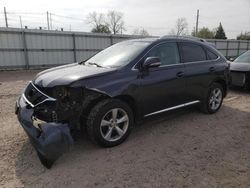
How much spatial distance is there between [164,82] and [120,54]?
962 millimetres

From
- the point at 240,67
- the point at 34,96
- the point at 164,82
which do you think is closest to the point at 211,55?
the point at 164,82

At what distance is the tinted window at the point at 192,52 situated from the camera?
4625 mm

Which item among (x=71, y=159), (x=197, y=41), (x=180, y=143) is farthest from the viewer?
(x=197, y=41)

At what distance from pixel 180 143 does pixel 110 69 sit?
171 centimetres

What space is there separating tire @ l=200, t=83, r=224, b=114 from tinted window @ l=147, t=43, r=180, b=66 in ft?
4.31

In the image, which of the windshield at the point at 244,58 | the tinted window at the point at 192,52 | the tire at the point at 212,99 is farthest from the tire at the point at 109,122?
the windshield at the point at 244,58

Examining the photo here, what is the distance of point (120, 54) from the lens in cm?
416

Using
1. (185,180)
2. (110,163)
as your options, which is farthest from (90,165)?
(185,180)

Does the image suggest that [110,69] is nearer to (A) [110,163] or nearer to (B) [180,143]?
(A) [110,163]

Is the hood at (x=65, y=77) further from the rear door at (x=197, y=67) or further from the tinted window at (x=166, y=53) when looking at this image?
the rear door at (x=197, y=67)

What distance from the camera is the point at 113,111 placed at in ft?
11.5

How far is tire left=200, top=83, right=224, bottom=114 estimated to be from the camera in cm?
515

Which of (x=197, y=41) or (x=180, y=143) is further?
(x=197, y=41)

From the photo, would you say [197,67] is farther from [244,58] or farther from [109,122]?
[244,58]
